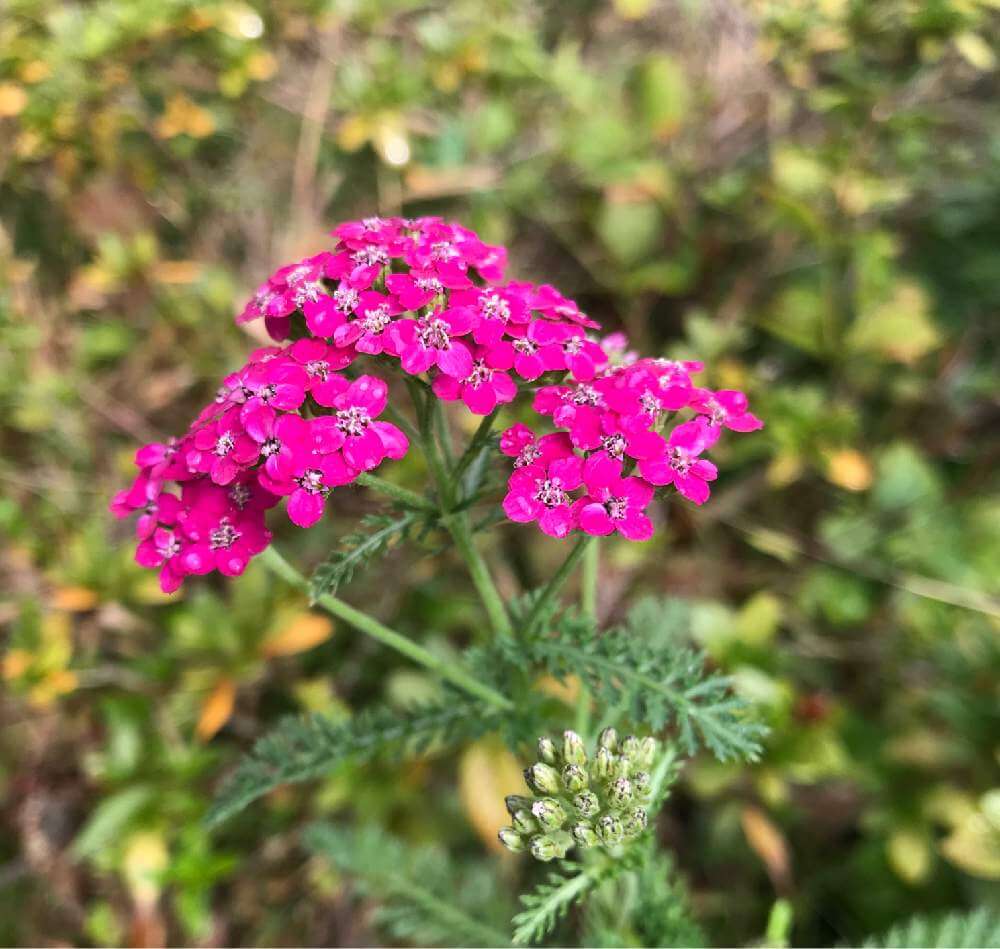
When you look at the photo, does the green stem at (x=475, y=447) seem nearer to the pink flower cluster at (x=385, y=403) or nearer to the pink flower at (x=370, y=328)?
the pink flower cluster at (x=385, y=403)

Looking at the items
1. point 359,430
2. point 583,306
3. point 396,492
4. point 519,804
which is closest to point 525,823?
point 519,804

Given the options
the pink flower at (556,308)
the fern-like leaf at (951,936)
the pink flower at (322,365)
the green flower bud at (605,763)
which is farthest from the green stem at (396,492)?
the fern-like leaf at (951,936)

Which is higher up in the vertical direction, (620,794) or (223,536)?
(223,536)

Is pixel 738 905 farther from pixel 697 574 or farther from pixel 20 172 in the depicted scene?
pixel 20 172

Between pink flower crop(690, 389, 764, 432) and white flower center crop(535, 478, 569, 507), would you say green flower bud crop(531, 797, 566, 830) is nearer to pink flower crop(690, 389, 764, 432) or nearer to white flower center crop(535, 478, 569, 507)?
white flower center crop(535, 478, 569, 507)

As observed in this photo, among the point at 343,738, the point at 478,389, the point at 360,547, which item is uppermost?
the point at 478,389

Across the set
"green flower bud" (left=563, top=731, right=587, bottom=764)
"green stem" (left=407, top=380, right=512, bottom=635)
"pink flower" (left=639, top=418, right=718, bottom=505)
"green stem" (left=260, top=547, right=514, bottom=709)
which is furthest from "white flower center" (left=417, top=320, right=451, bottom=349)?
"green flower bud" (left=563, top=731, right=587, bottom=764)

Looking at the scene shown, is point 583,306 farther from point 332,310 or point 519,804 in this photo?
point 519,804
